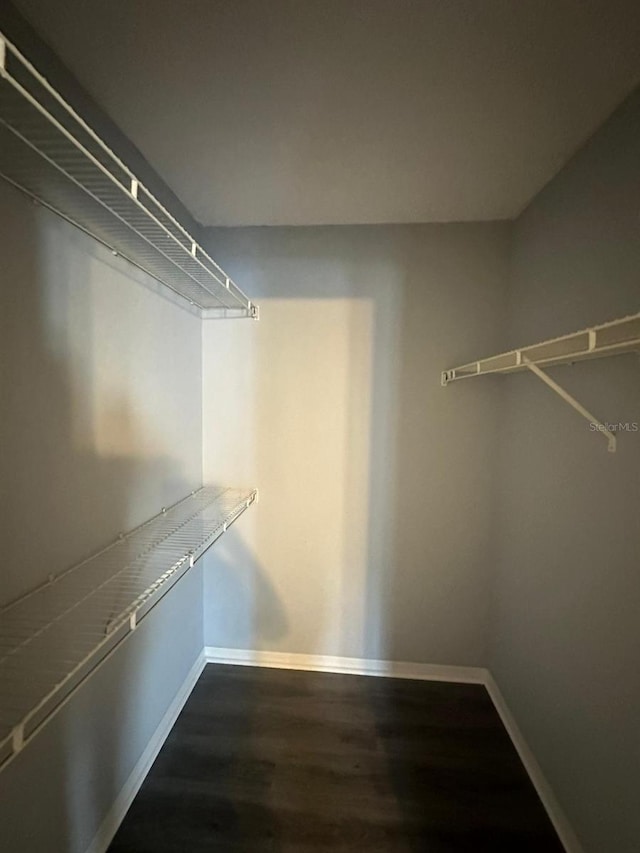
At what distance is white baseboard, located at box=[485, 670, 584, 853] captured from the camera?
155 cm

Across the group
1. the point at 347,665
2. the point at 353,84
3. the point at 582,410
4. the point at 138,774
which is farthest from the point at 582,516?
the point at 138,774

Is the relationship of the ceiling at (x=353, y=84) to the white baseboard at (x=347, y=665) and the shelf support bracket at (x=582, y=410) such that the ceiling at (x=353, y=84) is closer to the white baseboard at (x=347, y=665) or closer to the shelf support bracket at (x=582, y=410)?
the shelf support bracket at (x=582, y=410)

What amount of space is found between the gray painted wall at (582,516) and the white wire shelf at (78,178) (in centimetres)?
126

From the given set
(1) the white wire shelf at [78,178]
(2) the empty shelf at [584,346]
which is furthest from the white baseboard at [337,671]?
(1) the white wire shelf at [78,178]

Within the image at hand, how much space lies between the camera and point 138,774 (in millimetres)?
1771

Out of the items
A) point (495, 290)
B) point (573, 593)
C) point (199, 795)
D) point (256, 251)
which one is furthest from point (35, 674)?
point (495, 290)

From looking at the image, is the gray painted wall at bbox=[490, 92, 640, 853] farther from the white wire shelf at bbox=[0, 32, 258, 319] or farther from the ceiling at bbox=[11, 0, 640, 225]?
the white wire shelf at bbox=[0, 32, 258, 319]

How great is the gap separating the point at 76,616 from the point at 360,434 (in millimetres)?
1576

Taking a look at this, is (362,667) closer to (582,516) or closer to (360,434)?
(360,434)

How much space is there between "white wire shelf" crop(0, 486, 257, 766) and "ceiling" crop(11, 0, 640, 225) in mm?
1352

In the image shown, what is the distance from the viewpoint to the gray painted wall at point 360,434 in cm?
235

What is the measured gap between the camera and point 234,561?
8.45ft

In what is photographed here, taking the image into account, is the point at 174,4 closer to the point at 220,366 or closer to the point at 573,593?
the point at 220,366

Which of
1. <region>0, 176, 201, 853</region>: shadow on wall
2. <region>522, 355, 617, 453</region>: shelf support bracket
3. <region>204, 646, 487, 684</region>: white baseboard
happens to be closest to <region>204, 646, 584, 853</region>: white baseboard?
<region>204, 646, 487, 684</region>: white baseboard
